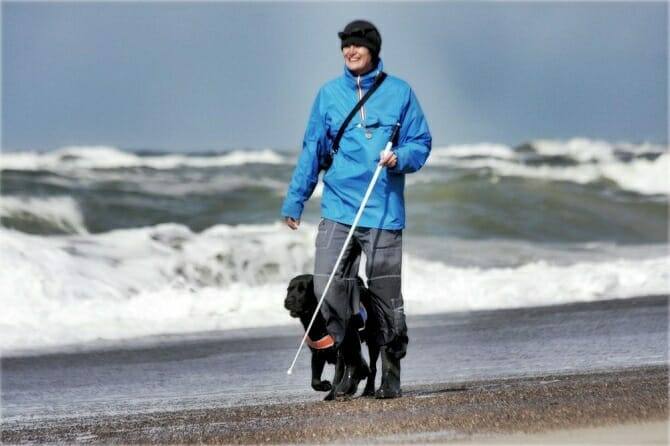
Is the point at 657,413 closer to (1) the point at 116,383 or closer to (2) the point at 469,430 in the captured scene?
(2) the point at 469,430

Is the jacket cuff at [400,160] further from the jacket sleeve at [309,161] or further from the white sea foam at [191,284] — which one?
the white sea foam at [191,284]

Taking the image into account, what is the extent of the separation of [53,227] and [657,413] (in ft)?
Answer: 59.9

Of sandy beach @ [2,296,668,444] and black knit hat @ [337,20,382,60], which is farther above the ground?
black knit hat @ [337,20,382,60]

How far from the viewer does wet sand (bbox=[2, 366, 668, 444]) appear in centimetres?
576

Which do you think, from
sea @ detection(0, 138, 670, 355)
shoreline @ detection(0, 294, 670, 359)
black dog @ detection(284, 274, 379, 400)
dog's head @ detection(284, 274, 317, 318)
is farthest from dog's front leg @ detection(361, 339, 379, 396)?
sea @ detection(0, 138, 670, 355)

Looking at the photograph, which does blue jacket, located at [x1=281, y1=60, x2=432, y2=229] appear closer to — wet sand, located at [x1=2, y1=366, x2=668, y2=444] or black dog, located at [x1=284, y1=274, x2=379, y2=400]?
black dog, located at [x1=284, y1=274, x2=379, y2=400]

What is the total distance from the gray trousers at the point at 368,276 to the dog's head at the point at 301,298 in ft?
0.22

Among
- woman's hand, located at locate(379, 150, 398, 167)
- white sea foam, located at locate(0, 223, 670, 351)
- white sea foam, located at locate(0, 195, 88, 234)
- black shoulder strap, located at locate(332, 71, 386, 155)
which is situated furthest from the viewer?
white sea foam, located at locate(0, 195, 88, 234)

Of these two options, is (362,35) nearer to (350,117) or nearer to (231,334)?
(350,117)

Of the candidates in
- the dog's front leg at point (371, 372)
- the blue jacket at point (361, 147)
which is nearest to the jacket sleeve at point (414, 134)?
the blue jacket at point (361, 147)

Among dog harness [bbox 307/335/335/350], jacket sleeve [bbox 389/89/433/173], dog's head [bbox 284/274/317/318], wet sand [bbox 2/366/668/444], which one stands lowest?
wet sand [bbox 2/366/668/444]

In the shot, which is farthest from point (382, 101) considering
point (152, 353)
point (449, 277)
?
point (449, 277)

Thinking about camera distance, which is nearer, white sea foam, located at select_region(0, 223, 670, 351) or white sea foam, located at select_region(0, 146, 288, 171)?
white sea foam, located at select_region(0, 223, 670, 351)

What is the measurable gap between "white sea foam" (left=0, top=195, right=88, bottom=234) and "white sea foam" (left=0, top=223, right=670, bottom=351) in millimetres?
4742
